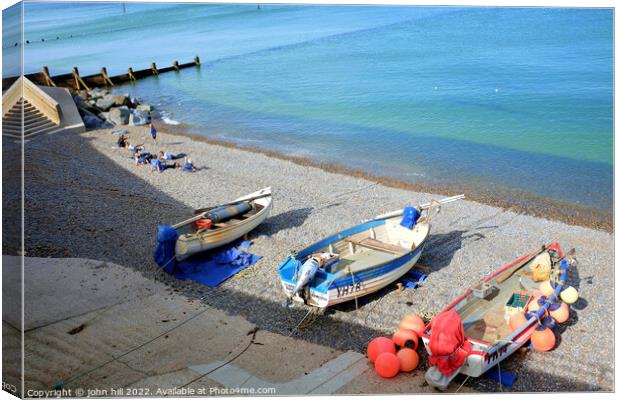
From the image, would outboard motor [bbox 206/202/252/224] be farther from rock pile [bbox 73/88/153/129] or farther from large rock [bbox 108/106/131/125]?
large rock [bbox 108/106/131/125]

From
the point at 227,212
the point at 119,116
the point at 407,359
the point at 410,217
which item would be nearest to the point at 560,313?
the point at 407,359

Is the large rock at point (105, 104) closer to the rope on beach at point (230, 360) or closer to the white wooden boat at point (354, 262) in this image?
the white wooden boat at point (354, 262)

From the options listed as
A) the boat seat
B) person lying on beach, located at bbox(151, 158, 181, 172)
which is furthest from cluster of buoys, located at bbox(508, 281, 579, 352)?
person lying on beach, located at bbox(151, 158, 181, 172)

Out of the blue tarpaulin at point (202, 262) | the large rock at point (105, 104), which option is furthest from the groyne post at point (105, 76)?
the blue tarpaulin at point (202, 262)

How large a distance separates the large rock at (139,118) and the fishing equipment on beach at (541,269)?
20482mm

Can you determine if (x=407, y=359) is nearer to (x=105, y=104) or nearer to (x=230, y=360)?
(x=230, y=360)

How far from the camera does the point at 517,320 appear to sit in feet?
31.4

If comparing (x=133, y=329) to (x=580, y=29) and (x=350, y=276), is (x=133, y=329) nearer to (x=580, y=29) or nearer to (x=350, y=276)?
(x=350, y=276)

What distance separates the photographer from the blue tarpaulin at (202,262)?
1176 centimetres

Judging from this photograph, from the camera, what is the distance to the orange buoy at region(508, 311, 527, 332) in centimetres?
950

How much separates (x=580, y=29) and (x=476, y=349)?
11.1 metres

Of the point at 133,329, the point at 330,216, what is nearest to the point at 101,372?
the point at 133,329

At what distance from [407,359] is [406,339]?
0.45m

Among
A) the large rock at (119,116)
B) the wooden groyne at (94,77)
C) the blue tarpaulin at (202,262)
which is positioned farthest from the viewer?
the wooden groyne at (94,77)
